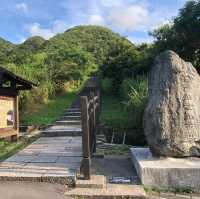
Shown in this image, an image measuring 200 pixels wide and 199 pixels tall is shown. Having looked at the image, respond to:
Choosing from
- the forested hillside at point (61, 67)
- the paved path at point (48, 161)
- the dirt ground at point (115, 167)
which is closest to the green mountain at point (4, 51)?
the forested hillside at point (61, 67)

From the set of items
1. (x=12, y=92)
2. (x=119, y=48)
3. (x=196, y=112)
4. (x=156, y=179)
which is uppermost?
(x=119, y=48)

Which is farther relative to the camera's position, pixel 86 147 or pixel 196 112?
pixel 196 112

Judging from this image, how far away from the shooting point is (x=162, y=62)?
7.30m

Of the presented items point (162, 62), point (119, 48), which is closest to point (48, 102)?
point (119, 48)

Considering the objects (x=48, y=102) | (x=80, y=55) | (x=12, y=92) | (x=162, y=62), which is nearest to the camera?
(x=162, y=62)

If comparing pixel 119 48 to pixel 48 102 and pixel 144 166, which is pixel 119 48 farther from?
pixel 144 166

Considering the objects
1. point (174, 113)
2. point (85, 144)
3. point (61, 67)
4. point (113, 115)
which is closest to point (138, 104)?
point (113, 115)

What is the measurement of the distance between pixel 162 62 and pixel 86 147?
226 centimetres

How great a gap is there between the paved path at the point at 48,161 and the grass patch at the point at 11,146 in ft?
0.79

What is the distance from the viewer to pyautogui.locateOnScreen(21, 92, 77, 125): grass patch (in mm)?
15159

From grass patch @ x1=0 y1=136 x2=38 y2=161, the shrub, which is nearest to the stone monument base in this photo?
grass patch @ x1=0 y1=136 x2=38 y2=161

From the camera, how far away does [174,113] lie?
6809mm

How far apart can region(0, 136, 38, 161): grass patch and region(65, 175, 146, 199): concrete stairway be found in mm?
2878

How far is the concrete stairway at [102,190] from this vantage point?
5699 mm
